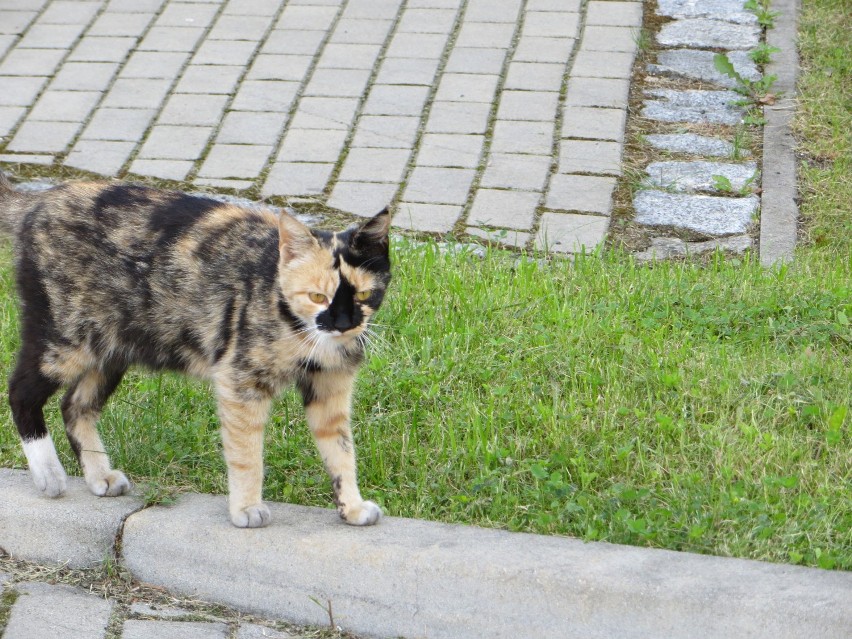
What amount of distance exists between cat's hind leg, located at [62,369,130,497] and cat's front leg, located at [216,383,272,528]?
480 mm

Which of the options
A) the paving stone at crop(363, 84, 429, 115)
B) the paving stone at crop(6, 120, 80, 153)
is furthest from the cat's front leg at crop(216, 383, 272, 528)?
the paving stone at crop(363, 84, 429, 115)

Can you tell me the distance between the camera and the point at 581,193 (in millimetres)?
6051

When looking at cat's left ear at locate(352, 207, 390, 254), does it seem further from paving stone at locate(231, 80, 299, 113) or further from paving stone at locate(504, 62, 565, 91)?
paving stone at locate(504, 62, 565, 91)

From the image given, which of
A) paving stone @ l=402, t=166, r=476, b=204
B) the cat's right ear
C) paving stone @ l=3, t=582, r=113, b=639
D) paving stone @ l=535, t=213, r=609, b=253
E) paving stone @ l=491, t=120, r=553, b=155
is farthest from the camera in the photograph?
paving stone @ l=491, t=120, r=553, b=155

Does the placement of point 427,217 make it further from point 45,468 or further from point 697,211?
point 45,468

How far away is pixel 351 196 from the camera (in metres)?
5.99

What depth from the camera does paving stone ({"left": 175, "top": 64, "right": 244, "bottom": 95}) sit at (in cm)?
693

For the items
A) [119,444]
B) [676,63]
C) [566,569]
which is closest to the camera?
[566,569]

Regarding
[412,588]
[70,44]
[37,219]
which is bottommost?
[70,44]

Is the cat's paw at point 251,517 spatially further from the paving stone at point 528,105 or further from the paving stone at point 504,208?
the paving stone at point 528,105

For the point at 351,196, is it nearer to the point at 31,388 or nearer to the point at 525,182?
the point at 525,182

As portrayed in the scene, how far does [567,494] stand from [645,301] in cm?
143

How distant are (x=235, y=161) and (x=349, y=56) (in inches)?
56.9

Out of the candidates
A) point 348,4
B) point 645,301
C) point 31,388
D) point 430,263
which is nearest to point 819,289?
point 645,301
